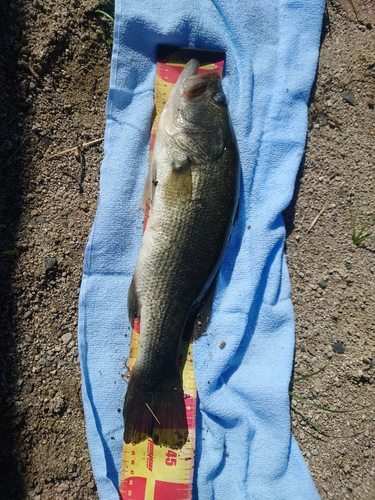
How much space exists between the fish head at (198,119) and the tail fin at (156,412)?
151 cm

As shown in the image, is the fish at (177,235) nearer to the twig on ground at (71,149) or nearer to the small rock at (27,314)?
the twig on ground at (71,149)

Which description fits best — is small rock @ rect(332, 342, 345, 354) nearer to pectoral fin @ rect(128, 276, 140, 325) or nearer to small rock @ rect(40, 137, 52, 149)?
pectoral fin @ rect(128, 276, 140, 325)

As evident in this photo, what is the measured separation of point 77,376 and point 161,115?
1917 mm

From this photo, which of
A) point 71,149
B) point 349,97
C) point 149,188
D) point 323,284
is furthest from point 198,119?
point 323,284

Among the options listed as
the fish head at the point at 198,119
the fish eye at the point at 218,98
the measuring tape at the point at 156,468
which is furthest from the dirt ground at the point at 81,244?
the fish eye at the point at 218,98

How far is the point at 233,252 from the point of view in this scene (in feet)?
9.39

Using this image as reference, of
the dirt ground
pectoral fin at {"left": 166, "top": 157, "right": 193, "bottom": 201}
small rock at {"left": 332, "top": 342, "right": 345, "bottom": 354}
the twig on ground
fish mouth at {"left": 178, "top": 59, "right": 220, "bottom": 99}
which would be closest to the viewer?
pectoral fin at {"left": 166, "top": 157, "right": 193, "bottom": 201}

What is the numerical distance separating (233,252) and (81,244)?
3.67ft

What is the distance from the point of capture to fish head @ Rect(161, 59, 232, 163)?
2457 millimetres

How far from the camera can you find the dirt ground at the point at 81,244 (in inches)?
105

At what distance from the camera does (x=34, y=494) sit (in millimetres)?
2598

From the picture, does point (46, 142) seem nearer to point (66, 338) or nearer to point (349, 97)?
point (66, 338)

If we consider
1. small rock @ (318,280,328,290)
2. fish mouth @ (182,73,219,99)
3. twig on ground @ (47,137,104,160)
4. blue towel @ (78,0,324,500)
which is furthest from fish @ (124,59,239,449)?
small rock @ (318,280,328,290)

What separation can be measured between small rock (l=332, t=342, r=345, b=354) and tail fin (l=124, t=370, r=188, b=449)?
1.23 metres
